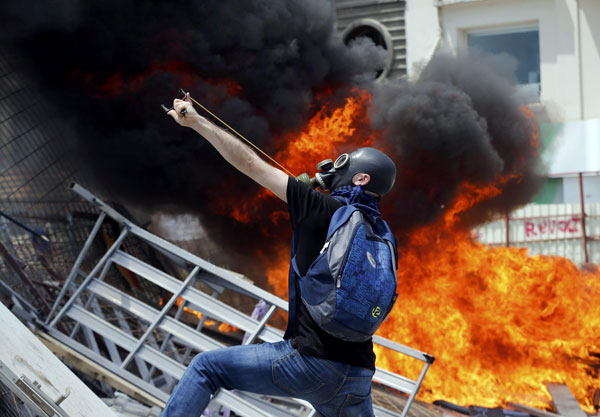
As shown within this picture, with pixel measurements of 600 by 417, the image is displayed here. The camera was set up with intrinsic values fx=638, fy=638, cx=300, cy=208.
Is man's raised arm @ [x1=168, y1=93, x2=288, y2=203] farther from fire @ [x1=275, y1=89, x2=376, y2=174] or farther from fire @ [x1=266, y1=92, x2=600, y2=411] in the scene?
fire @ [x1=275, y1=89, x2=376, y2=174]

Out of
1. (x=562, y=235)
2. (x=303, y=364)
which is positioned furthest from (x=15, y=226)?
(x=562, y=235)

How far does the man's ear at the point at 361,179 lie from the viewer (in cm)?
288

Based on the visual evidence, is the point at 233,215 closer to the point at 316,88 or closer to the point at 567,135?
the point at 316,88

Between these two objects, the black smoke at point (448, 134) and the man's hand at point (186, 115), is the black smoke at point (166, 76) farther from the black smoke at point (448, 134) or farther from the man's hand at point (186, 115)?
the man's hand at point (186, 115)

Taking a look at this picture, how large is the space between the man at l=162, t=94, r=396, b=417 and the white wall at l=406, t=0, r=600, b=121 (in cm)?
952

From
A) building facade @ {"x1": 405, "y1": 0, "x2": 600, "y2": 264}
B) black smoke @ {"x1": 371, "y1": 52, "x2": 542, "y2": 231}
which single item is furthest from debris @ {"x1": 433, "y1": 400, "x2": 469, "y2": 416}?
building facade @ {"x1": 405, "y1": 0, "x2": 600, "y2": 264}

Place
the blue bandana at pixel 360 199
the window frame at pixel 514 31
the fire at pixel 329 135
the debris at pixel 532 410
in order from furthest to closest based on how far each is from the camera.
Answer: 1. the window frame at pixel 514 31
2. the fire at pixel 329 135
3. the debris at pixel 532 410
4. the blue bandana at pixel 360 199

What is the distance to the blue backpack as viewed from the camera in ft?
8.45

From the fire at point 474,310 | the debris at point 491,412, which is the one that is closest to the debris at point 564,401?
the fire at point 474,310

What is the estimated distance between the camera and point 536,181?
908 centimetres

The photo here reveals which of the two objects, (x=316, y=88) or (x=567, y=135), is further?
(x=567, y=135)

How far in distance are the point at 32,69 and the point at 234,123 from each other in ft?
6.97

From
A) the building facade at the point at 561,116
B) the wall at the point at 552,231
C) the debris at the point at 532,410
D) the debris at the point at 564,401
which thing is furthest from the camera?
the building facade at the point at 561,116

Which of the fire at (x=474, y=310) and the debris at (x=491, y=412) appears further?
the fire at (x=474, y=310)
